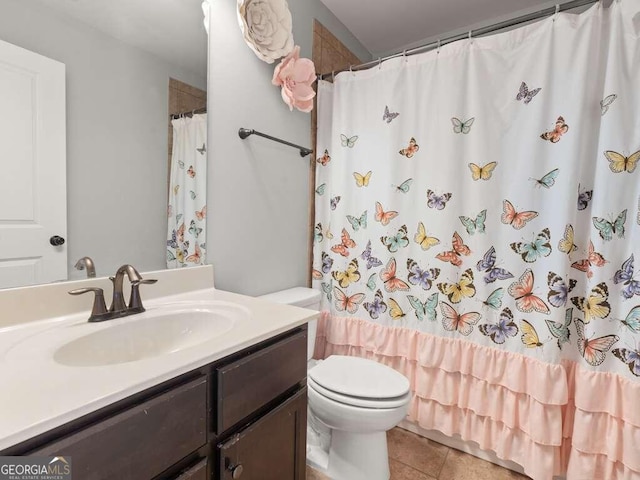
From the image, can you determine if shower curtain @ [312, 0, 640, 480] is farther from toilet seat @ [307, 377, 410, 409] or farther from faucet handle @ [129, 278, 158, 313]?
faucet handle @ [129, 278, 158, 313]

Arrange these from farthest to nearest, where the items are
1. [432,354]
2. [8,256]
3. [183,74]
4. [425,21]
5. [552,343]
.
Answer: [425,21] → [432,354] → [552,343] → [183,74] → [8,256]

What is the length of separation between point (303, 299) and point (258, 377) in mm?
800

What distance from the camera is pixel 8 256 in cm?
82

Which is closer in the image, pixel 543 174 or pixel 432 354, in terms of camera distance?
pixel 543 174

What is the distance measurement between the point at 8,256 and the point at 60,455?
614mm

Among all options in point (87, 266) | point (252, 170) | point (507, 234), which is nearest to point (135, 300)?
point (87, 266)

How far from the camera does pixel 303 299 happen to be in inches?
63.5

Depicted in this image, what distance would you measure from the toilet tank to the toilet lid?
14cm

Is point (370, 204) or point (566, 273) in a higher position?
point (370, 204)

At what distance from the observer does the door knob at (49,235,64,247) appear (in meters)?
0.90

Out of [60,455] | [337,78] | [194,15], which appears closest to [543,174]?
[337,78]

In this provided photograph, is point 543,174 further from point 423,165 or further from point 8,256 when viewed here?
point 8,256

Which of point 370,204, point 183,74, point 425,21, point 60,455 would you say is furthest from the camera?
point 425,21

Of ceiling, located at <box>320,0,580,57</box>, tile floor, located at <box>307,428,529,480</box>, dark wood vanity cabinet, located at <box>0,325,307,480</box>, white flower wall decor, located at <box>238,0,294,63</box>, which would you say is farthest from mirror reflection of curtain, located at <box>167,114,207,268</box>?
ceiling, located at <box>320,0,580,57</box>
